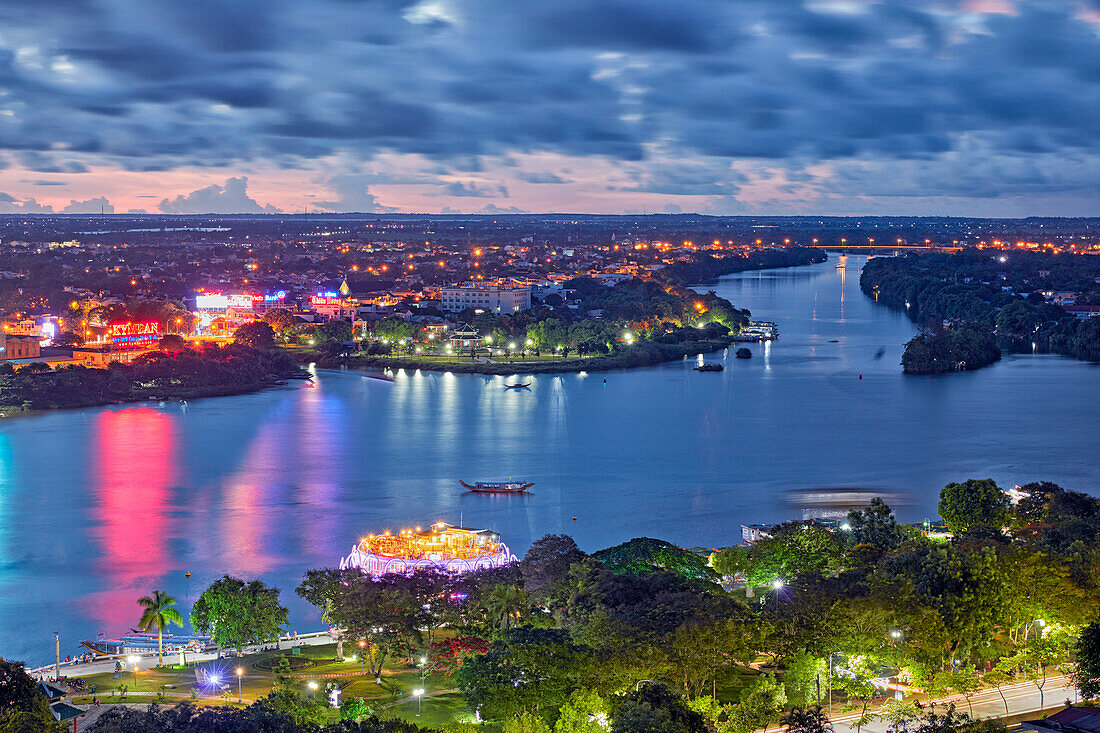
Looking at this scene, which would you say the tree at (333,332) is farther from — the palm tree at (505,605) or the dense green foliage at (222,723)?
the dense green foliage at (222,723)

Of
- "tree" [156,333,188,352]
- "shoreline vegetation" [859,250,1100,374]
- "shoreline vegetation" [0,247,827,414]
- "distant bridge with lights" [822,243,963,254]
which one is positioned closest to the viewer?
"shoreline vegetation" [0,247,827,414]

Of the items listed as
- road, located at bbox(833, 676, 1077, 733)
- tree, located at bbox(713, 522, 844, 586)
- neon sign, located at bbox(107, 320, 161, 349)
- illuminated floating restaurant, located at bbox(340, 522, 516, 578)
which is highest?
neon sign, located at bbox(107, 320, 161, 349)

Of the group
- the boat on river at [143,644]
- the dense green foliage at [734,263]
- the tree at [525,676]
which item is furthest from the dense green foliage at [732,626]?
the dense green foliage at [734,263]

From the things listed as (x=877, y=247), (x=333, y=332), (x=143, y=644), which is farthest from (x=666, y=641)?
(x=877, y=247)

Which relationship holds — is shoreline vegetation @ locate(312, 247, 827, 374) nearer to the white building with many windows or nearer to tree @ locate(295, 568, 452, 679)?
the white building with many windows

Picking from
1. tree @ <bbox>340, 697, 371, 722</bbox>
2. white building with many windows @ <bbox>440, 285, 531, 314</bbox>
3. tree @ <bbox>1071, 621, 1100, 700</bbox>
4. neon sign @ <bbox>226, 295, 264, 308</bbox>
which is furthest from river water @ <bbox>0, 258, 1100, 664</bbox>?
neon sign @ <bbox>226, 295, 264, 308</bbox>

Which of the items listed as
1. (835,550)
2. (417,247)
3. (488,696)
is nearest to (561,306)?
(835,550)

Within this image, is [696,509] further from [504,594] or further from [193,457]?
[193,457]
